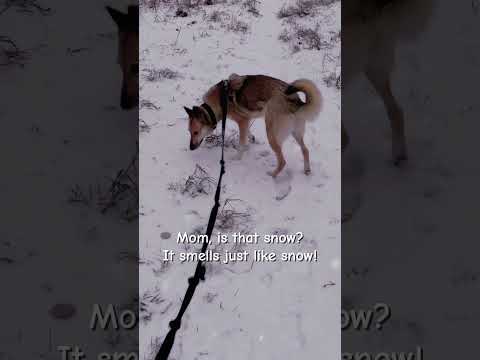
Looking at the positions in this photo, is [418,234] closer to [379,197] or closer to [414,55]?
[379,197]

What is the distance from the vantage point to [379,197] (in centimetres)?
380

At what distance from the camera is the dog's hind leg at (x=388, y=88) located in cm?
392

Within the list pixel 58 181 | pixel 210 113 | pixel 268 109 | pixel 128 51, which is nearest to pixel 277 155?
pixel 268 109

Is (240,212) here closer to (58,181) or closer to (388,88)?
(58,181)

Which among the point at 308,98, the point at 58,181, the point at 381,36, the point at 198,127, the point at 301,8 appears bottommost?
the point at 58,181

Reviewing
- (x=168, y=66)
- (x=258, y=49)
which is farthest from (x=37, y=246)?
(x=258, y=49)

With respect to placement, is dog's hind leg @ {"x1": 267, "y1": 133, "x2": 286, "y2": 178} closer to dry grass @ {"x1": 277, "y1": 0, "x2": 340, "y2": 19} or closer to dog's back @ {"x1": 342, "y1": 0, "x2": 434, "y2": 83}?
Answer: dog's back @ {"x1": 342, "y1": 0, "x2": 434, "y2": 83}

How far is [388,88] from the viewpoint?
4.06 m

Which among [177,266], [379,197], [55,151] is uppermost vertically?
[55,151]

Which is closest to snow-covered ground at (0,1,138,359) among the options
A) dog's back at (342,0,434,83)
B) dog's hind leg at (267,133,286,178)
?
dog's hind leg at (267,133,286,178)

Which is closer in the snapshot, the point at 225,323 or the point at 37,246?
the point at 225,323

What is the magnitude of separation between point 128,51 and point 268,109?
1724 mm

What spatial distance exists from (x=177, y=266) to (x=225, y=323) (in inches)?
23.0

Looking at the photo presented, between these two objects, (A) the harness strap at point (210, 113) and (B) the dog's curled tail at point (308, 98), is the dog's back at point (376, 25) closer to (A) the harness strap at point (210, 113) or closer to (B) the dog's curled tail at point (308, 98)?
(B) the dog's curled tail at point (308, 98)
